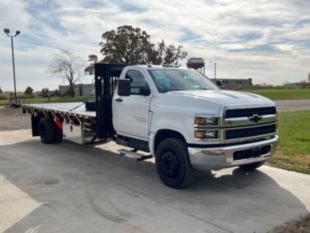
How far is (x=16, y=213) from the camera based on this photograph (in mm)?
4629

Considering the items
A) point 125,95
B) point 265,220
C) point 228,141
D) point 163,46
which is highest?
point 163,46

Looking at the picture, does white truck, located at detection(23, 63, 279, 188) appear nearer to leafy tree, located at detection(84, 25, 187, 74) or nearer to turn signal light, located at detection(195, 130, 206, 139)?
turn signal light, located at detection(195, 130, 206, 139)

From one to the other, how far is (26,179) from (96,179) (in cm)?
131

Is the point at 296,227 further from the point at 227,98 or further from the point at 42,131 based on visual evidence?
the point at 42,131

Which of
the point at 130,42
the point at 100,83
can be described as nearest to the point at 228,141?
the point at 100,83

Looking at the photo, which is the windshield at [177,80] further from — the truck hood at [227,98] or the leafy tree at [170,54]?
the leafy tree at [170,54]

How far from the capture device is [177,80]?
649 centimetres

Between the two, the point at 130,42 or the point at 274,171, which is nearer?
the point at 274,171

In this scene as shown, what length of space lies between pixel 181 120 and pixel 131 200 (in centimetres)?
148

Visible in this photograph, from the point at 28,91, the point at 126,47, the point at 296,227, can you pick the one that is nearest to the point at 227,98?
the point at 296,227

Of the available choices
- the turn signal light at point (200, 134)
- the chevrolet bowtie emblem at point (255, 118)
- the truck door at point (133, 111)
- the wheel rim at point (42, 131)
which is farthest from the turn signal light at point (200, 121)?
the wheel rim at point (42, 131)

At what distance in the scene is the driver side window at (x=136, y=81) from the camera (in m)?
6.45

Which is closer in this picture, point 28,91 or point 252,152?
point 252,152

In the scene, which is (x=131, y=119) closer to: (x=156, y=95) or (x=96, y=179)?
(x=156, y=95)
